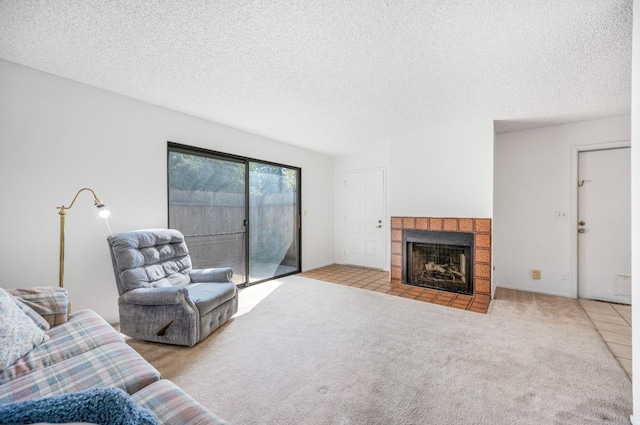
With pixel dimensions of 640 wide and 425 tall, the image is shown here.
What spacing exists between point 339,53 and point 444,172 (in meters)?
2.61

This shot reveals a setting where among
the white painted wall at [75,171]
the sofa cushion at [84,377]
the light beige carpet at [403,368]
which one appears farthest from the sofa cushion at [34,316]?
the white painted wall at [75,171]

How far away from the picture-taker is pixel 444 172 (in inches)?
156

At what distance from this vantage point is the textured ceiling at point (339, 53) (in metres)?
1.62

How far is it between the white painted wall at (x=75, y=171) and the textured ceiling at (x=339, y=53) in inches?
8.0

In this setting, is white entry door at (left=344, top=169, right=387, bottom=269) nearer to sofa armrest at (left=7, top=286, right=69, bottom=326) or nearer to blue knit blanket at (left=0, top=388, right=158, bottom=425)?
sofa armrest at (left=7, top=286, right=69, bottom=326)

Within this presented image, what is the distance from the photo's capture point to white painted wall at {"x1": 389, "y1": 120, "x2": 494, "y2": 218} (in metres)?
3.66

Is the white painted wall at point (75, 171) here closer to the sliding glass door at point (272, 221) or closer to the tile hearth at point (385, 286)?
the sliding glass door at point (272, 221)

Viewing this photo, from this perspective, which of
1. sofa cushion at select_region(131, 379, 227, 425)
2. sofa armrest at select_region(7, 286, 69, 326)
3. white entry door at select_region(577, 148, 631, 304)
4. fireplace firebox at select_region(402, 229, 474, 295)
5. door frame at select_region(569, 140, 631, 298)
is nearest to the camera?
sofa cushion at select_region(131, 379, 227, 425)

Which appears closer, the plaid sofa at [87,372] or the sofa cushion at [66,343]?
the plaid sofa at [87,372]

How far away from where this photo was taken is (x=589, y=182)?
361 centimetres

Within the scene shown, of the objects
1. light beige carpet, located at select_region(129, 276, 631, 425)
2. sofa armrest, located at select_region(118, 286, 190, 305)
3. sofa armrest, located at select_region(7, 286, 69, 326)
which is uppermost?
sofa armrest, located at select_region(7, 286, 69, 326)

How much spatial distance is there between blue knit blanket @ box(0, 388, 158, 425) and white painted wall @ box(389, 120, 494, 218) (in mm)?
3964

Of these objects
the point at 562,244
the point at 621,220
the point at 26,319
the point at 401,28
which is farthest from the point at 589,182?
the point at 26,319

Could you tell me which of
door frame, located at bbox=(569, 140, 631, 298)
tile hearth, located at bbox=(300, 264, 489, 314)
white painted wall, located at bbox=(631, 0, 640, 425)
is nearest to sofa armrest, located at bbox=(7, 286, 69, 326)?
tile hearth, located at bbox=(300, 264, 489, 314)
